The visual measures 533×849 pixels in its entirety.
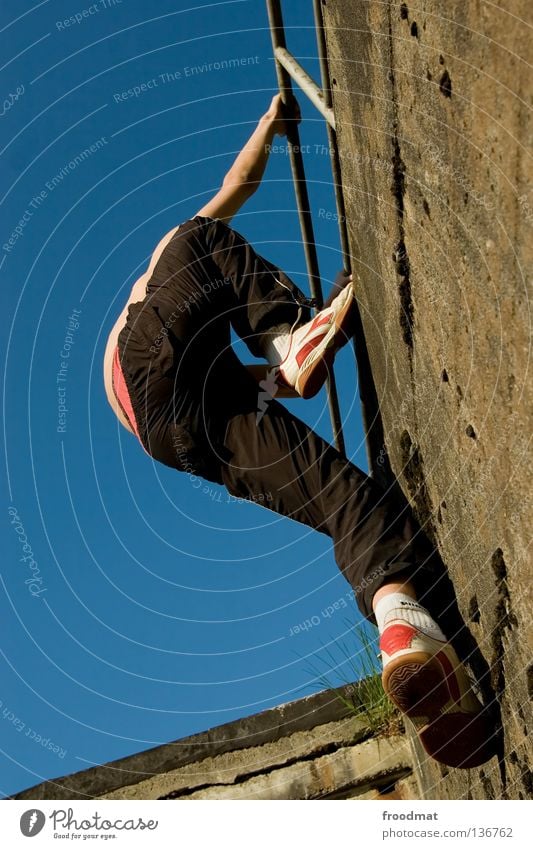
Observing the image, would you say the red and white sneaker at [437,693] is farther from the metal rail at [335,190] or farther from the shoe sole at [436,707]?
the metal rail at [335,190]

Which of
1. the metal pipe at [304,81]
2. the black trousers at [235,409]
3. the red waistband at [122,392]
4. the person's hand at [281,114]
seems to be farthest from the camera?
the person's hand at [281,114]

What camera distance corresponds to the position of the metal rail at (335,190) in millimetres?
3230

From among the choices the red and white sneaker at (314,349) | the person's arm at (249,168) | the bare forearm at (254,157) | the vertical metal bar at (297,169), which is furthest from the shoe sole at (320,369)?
the bare forearm at (254,157)

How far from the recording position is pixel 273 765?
3.90 m

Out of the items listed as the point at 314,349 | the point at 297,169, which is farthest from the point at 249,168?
the point at 314,349

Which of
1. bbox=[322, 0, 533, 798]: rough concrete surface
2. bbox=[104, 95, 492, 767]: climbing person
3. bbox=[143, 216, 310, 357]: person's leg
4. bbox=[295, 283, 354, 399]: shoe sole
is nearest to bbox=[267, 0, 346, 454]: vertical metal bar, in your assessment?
bbox=[104, 95, 492, 767]: climbing person

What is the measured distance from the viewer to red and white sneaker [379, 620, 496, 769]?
7.21ft

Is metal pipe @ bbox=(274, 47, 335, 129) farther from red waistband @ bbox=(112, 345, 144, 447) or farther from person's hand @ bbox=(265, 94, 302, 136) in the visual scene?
red waistband @ bbox=(112, 345, 144, 447)

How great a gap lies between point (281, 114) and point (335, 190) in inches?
34.5

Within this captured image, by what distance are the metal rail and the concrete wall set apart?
48.2 inches

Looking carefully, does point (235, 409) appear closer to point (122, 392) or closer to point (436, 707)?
point (122, 392)
